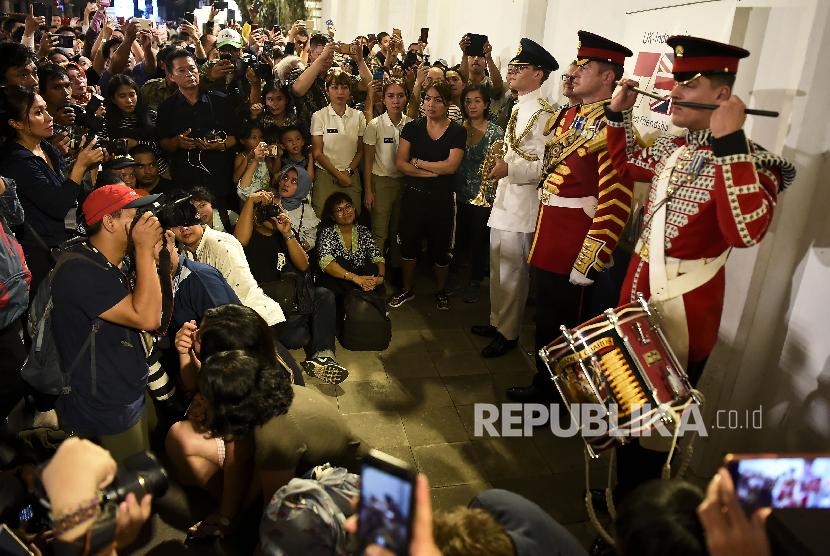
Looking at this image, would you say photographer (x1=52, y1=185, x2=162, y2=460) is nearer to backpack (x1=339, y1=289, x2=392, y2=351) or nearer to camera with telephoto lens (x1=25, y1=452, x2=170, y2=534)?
camera with telephoto lens (x1=25, y1=452, x2=170, y2=534)

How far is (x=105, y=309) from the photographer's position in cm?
229

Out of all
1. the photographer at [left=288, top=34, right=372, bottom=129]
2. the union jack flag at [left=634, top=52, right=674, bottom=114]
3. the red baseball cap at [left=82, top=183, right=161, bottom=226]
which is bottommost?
the red baseball cap at [left=82, top=183, right=161, bottom=226]

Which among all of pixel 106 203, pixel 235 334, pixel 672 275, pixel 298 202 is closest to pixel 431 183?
pixel 298 202

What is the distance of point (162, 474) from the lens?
158 cm

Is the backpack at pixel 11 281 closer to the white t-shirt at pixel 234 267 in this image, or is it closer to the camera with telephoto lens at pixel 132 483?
the white t-shirt at pixel 234 267

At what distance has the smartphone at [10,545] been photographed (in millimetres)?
1380

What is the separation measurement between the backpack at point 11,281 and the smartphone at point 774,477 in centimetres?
295

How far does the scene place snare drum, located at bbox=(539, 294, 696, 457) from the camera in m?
2.14

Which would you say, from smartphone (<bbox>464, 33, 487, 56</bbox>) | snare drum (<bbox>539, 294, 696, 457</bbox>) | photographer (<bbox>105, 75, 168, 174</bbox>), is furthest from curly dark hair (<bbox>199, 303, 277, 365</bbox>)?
smartphone (<bbox>464, 33, 487, 56</bbox>)

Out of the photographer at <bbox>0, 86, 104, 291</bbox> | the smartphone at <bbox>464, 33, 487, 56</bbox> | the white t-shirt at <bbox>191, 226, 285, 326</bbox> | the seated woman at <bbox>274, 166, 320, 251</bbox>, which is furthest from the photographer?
the smartphone at <bbox>464, 33, 487, 56</bbox>

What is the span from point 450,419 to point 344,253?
1540 millimetres

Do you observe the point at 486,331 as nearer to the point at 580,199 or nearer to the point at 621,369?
the point at 580,199

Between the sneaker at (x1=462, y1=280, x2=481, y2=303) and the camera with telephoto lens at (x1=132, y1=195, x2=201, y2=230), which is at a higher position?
the camera with telephoto lens at (x1=132, y1=195, x2=201, y2=230)
